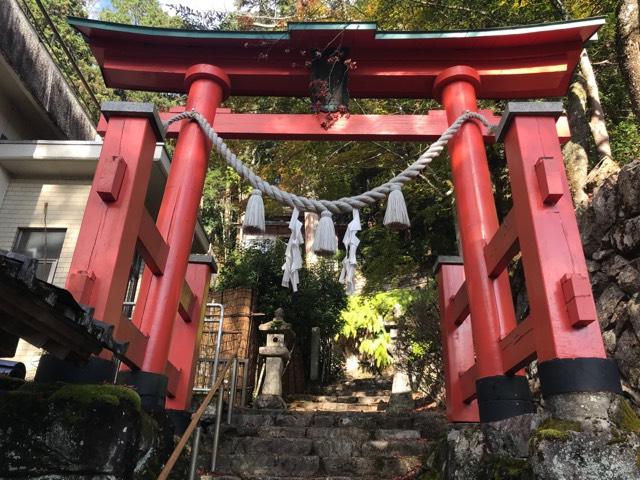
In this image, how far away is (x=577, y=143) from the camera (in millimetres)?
9531

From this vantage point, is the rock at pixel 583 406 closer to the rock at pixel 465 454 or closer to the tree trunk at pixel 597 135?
the rock at pixel 465 454

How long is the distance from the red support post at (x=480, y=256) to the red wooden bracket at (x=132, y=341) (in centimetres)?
249

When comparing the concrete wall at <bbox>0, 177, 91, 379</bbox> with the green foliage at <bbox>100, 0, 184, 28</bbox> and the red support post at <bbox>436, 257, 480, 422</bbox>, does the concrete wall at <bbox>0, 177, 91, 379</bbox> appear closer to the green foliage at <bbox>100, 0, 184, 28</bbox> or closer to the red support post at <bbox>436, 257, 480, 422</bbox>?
the red support post at <bbox>436, 257, 480, 422</bbox>

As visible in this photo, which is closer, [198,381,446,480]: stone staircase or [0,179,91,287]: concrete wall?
[198,381,446,480]: stone staircase

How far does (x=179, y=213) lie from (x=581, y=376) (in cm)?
325

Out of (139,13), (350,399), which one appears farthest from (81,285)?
(139,13)

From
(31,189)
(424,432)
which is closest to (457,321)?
(424,432)

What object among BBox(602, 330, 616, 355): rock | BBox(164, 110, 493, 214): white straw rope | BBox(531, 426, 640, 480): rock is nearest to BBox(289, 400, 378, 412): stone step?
BBox(602, 330, 616, 355): rock

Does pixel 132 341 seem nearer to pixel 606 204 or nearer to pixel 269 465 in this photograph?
pixel 269 465

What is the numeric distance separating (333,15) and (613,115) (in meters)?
7.31

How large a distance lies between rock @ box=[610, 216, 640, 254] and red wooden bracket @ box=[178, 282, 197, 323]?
581 centimetres

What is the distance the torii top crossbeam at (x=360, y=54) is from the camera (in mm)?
4906

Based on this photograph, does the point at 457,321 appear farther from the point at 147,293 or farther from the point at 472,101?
the point at 147,293

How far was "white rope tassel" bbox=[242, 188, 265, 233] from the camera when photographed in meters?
4.25
